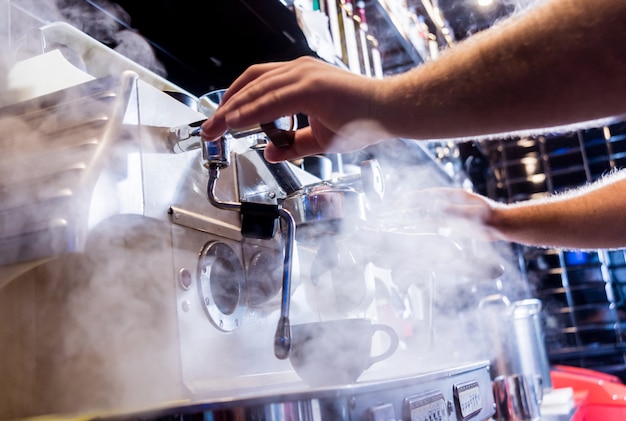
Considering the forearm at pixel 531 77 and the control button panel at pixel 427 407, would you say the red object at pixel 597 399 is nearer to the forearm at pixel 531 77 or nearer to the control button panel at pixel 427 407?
the control button panel at pixel 427 407

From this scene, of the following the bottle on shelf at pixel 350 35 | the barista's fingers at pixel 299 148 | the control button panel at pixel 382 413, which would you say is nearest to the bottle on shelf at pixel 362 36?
Answer: the bottle on shelf at pixel 350 35

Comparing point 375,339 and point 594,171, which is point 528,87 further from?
point 594,171

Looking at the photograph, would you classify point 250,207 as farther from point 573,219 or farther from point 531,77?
point 573,219

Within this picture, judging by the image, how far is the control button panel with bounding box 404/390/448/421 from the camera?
72cm

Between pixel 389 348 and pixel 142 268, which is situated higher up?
pixel 142 268

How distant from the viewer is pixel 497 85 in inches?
24.2

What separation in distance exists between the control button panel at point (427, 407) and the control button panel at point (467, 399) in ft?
0.22

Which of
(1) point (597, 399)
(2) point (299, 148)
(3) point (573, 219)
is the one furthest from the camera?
(1) point (597, 399)

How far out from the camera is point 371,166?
106cm

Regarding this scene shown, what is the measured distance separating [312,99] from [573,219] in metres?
0.83

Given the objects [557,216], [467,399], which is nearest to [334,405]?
[467,399]

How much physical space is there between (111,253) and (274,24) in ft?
2.82

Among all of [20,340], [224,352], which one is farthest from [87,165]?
[224,352]

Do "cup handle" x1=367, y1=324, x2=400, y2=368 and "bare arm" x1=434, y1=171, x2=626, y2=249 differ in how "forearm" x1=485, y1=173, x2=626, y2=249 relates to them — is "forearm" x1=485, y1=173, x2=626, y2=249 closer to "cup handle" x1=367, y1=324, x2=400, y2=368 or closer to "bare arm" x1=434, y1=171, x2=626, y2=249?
"bare arm" x1=434, y1=171, x2=626, y2=249
